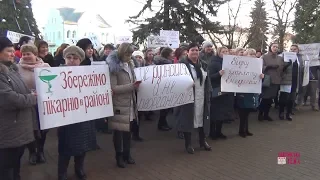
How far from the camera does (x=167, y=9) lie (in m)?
20.7

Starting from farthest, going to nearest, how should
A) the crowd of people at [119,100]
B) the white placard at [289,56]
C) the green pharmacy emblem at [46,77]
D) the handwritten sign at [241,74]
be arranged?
the white placard at [289,56]
the handwritten sign at [241,74]
the green pharmacy emblem at [46,77]
the crowd of people at [119,100]

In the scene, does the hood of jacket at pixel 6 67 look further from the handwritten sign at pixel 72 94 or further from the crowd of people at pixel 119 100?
the handwritten sign at pixel 72 94

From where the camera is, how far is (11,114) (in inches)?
151

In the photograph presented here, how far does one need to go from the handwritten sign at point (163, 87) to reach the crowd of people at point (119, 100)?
0.17m

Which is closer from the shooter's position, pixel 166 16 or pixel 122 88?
pixel 122 88

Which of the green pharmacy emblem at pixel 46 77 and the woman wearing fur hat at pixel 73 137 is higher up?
the green pharmacy emblem at pixel 46 77

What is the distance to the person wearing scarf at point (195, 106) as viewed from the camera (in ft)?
20.5

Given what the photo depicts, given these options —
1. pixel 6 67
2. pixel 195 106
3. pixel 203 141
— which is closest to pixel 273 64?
pixel 203 141

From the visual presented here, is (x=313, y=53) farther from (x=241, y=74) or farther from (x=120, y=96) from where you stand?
(x=120, y=96)

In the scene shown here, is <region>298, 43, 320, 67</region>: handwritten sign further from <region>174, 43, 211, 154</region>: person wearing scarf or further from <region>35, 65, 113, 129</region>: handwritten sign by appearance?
<region>35, 65, 113, 129</region>: handwritten sign

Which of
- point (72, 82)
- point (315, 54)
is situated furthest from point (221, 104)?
point (315, 54)

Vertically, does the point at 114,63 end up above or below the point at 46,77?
above

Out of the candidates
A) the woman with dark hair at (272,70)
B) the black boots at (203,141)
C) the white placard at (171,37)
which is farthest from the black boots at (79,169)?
the white placard at (171,37)

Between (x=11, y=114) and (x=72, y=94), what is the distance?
3.29 feet
